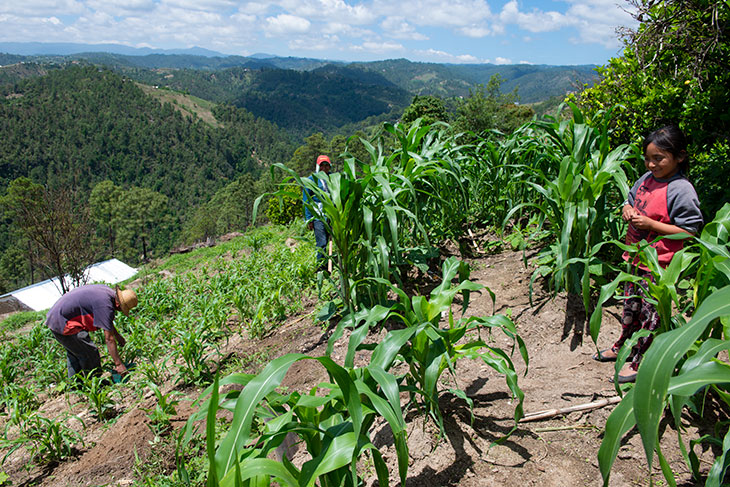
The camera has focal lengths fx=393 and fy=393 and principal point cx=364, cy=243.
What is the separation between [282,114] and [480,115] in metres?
174

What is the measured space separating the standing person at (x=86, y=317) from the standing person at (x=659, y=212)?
3464 millimetres

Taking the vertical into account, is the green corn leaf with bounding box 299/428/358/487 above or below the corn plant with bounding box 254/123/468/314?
below

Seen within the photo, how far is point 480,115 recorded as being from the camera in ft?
58.3

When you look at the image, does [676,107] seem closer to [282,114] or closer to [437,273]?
[437,273]

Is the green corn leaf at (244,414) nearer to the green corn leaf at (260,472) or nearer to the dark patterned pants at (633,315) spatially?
the green corn leaf at (260,472)

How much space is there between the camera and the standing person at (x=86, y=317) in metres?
3.17

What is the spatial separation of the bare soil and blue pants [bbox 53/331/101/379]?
1.75 feet

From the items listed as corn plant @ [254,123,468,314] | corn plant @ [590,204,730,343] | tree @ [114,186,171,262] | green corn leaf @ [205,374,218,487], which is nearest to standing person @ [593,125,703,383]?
corn plant @ [590,204,730,343]

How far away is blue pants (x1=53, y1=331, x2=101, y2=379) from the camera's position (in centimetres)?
324

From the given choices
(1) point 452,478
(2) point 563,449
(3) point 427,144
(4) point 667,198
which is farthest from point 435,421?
(3) point 427,144

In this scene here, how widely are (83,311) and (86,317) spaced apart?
0.18 feet

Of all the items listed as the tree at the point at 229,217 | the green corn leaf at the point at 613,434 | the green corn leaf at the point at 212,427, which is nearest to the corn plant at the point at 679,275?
the green corn leaf at the point at 613,434

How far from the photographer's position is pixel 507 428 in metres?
1.56

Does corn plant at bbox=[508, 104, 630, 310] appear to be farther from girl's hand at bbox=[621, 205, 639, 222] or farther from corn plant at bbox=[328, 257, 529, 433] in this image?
corn plant at bbox=[328, 257, 529, 433]
